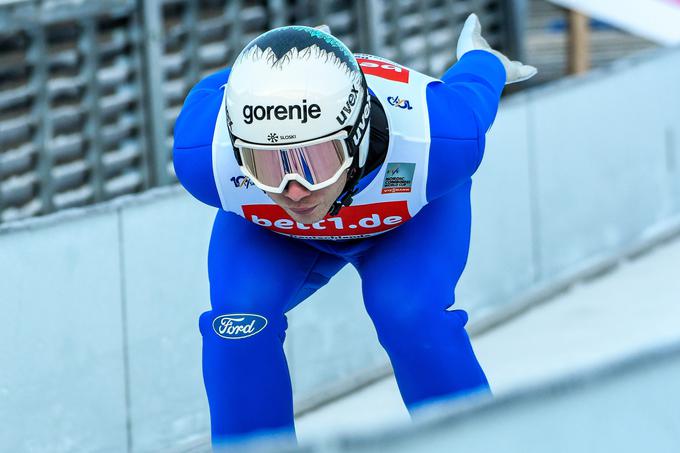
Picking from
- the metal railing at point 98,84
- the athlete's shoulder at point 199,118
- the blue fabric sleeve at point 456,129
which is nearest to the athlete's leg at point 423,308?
the blue fabric sleeve at point 456,129

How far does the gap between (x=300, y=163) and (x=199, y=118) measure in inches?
18.4

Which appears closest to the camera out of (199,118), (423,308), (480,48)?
(423,308)

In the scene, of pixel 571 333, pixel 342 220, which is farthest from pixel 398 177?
pixel 571 333

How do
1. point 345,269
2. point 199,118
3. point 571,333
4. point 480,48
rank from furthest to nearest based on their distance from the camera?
point 571,333 < point 345,269 < point 480,48 < point 199,118

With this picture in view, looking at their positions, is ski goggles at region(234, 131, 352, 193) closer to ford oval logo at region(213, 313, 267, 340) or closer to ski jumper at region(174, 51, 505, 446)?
ski jumper at region(174, 51, 505, 446)

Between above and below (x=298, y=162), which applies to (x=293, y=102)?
above

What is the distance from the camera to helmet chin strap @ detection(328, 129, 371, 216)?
3.14 m

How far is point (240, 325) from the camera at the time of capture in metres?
3.37

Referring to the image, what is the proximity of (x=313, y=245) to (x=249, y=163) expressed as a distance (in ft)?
1.72

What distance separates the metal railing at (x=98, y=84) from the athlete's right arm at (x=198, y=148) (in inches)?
157

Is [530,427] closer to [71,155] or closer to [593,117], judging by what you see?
[593,117]

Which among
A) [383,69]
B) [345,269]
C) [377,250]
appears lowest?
[345,269]

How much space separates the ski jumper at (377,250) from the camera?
10.9 feet

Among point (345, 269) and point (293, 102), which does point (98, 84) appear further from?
point (293, 102)
